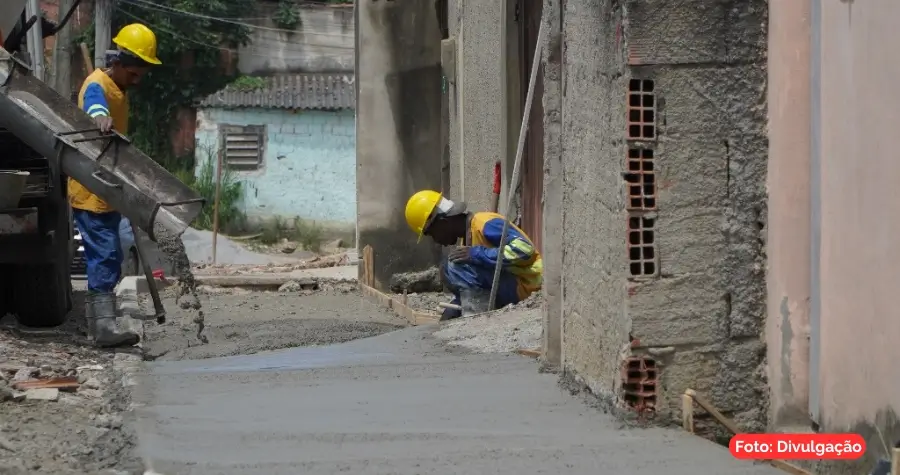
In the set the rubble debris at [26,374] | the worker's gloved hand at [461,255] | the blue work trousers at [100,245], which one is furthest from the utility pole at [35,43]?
the rubble debris at [26,374]

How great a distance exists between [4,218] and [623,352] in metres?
4.98

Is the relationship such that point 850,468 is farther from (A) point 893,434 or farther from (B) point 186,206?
(B) point 186,206

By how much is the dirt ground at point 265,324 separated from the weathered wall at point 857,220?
14.0 feet

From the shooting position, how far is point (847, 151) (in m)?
4.16

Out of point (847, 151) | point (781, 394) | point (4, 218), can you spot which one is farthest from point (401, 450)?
point (4, 218)

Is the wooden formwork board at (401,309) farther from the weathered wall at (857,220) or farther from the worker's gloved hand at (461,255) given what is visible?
the weathered wall at (857,220)

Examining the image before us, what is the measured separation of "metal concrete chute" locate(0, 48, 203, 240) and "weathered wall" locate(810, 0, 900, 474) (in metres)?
3.94

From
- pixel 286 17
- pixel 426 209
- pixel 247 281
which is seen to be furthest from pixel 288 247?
pixel 426 209

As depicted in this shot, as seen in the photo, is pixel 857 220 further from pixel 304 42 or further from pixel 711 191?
pixel 304 42

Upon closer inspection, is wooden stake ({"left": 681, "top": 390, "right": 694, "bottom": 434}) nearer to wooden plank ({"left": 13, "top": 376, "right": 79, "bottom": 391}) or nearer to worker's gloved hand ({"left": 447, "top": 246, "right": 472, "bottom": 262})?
wooden plank ({"left": 13, "top": 376, "right": 79, "bottom": 391})

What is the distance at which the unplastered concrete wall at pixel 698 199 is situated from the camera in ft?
16.3

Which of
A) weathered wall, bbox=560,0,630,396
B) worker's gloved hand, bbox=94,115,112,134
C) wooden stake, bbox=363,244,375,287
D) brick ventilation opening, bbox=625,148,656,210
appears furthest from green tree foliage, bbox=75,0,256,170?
brick ventilation opening, bbox=625,148,656,210

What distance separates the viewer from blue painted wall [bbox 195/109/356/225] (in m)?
30.1

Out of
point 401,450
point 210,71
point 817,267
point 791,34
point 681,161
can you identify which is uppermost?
point 210,71
